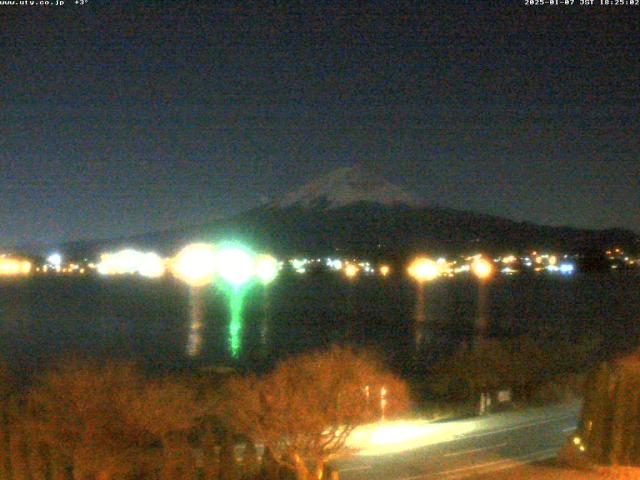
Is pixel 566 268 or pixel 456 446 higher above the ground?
pixel 566 268

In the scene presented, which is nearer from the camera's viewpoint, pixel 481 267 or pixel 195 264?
pixel 481 267

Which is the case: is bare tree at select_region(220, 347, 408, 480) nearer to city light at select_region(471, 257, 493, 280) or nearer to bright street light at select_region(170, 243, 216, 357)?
city light at select_region(471, 257, 493, 280)

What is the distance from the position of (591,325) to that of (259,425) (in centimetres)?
3609

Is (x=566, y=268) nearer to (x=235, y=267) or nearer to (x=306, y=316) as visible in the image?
(x=235, y=267)

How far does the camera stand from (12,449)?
10.7 m

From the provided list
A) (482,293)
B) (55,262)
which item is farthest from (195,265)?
(482,293)

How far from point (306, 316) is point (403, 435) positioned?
39.1 m

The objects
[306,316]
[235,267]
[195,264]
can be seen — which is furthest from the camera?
[195,264]

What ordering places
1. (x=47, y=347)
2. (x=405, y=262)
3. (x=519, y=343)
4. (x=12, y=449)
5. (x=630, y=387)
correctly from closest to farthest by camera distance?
(x=630, y=387), (x=12, y=449), (x=519, y=343), (x=47, y=347), (x=405, y=262)

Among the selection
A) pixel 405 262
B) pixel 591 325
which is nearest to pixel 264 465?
pixel 591 325

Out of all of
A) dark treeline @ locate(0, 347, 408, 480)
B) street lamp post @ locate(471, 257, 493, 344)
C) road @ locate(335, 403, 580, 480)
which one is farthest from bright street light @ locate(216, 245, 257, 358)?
dark treeline @ locate(0, 347, 408, 480)

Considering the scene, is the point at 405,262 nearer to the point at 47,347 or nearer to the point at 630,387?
the point at 47,347

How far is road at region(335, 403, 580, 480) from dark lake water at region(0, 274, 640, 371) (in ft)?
52.0

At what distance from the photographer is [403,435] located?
48.2ft
